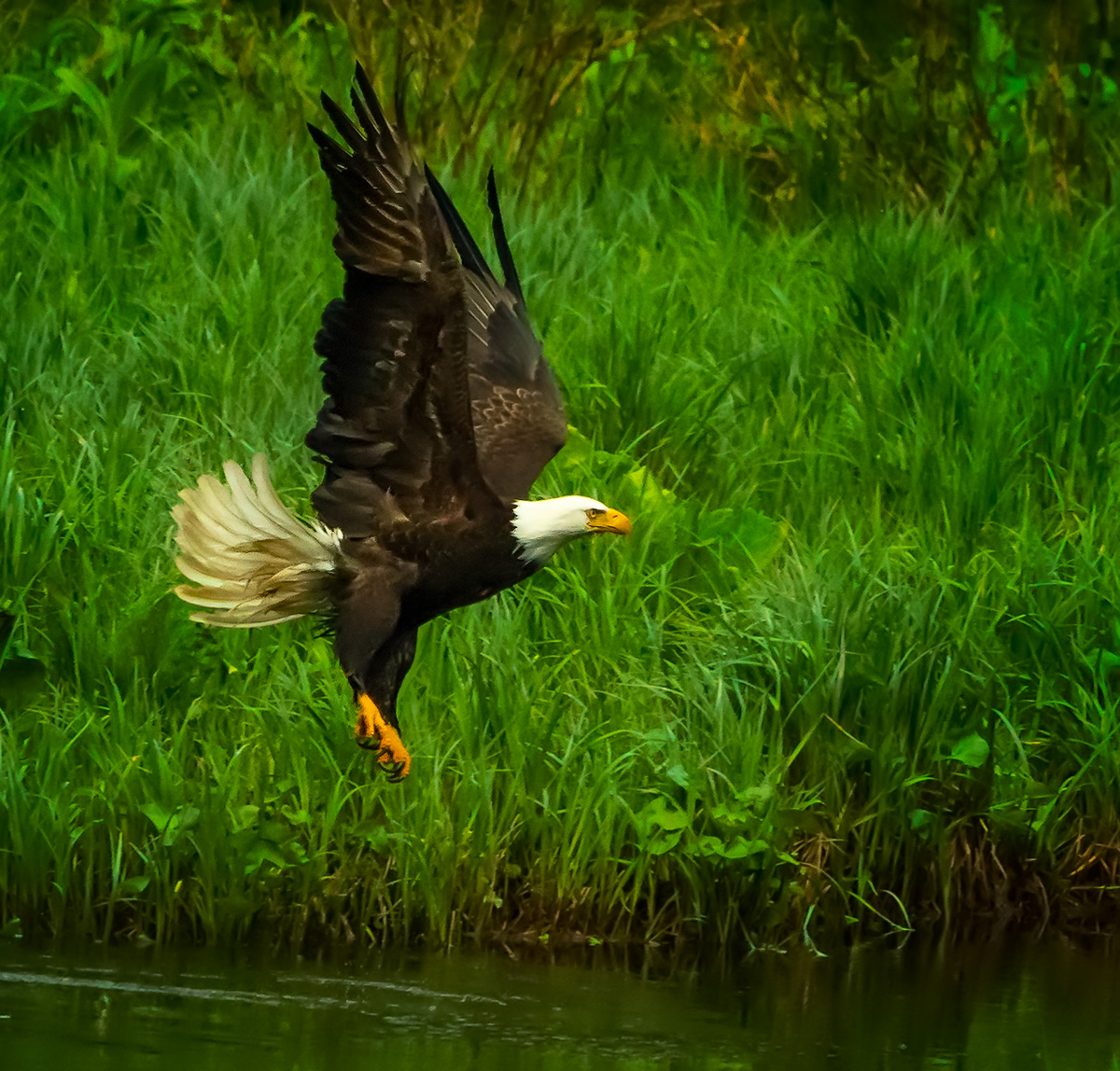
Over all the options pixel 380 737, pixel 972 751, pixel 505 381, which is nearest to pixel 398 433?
pixel 380 737

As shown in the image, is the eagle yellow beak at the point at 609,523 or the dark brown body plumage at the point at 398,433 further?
the eagle yellow beak at the point at 609,523

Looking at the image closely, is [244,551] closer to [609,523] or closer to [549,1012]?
[609,523]

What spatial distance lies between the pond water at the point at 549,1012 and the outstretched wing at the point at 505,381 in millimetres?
1304

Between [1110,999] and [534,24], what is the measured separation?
5.40 metres

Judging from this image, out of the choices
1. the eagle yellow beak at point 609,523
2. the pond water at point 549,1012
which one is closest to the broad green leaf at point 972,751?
the pond water at point 549,1012

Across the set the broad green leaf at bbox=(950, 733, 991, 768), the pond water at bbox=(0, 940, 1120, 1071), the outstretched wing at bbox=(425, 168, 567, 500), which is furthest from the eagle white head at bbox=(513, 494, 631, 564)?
the broad green leaf at bbox=(950, 733, 991, 768)

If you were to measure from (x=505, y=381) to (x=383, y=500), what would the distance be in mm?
903

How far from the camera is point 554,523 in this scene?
5.45 meters

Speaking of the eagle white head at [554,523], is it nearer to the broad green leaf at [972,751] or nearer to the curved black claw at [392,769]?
the curved black claw at [392,769]

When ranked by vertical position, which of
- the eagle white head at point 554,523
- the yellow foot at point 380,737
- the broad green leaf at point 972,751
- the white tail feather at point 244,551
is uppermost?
the eagle white head at point 554,523

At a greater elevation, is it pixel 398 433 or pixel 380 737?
pixel 398 433

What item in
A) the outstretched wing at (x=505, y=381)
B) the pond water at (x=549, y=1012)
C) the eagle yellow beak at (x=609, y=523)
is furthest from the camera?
the outstretched wing at (x=505, y=381)

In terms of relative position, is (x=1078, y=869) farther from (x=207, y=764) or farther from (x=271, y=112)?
(x=271, y=112)

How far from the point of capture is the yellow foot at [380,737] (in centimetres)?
536
